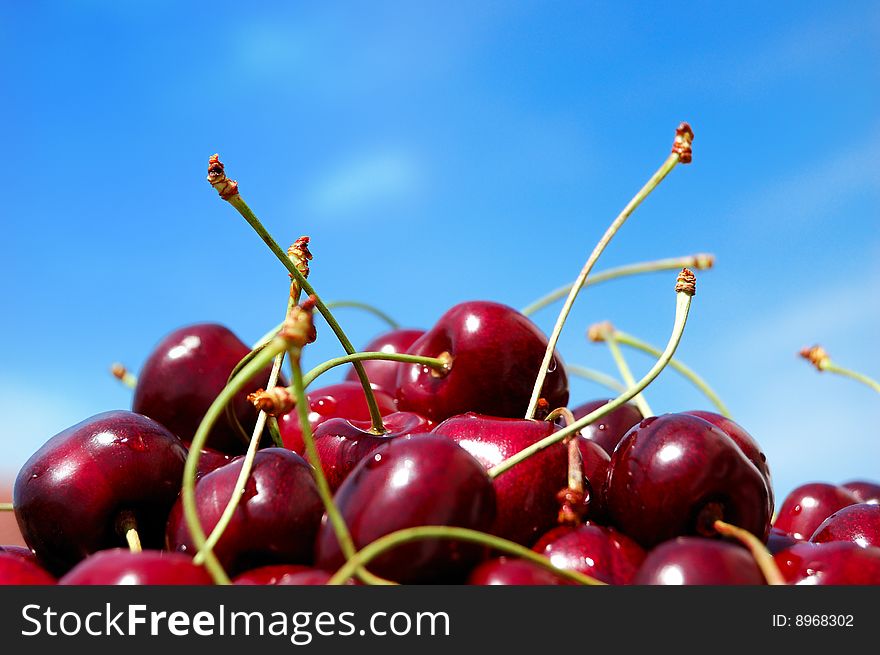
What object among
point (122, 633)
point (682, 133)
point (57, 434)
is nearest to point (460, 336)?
point (682, 133)

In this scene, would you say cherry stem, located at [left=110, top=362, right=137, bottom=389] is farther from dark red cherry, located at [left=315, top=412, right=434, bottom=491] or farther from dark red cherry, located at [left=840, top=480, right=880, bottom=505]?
dark red cherry, located at [left=840, top=480, right=880, bottom=505]

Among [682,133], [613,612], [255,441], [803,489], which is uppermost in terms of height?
[682,133]

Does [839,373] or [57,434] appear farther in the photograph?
A: [839,373]

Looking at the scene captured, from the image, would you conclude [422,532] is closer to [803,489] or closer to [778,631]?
[778,631]

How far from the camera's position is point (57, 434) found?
34.8 inches

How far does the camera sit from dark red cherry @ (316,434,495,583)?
25.3 inches

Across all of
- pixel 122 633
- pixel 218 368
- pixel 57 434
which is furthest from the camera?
pixel 218 368

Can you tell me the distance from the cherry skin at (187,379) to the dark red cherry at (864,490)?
0.96m

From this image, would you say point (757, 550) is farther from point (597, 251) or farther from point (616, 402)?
point (597, 251)

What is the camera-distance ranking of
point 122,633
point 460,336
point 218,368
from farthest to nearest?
point 218,368 → point 460,336 → point 122,633

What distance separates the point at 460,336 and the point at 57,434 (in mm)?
468

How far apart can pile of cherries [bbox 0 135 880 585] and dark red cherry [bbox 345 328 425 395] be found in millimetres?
329

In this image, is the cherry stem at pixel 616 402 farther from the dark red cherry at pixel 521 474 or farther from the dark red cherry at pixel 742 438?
the dark red cherry at pixel 742 438

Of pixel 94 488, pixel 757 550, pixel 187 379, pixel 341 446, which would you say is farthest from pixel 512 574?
pixel 187 379
